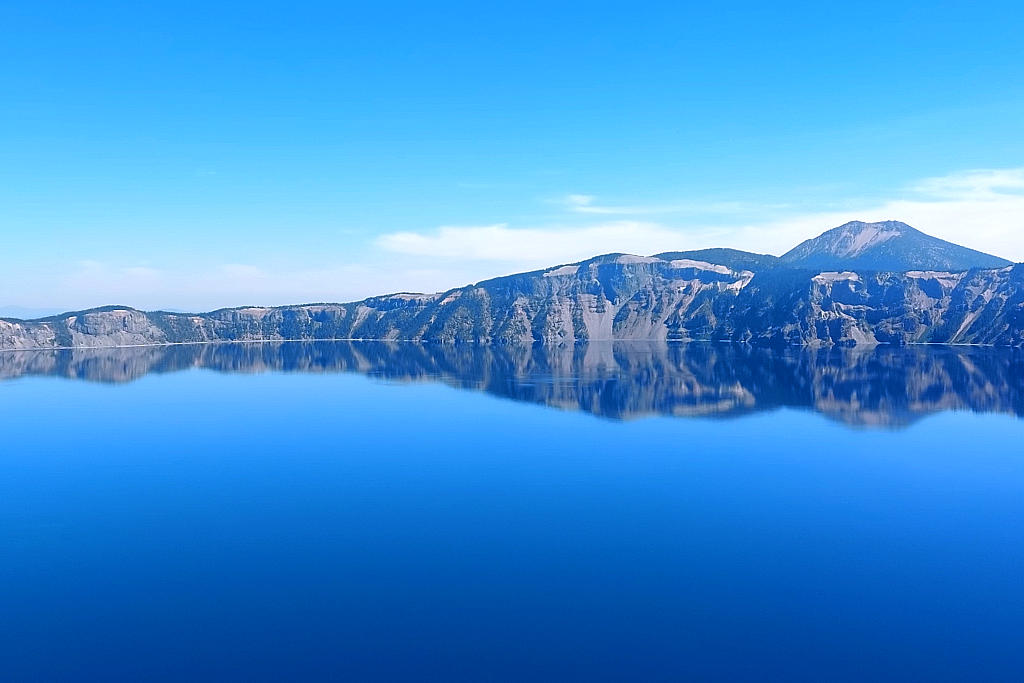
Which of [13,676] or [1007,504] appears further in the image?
[1007,504]

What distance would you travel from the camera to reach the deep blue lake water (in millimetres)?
41750

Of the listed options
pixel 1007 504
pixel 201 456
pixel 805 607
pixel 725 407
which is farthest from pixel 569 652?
pixel 725 407

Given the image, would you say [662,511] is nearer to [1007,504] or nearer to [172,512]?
[1007,504]

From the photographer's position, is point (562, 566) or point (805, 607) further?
point (562, 566)

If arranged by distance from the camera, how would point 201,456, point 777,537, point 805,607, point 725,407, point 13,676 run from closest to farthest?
point 13,676 < point 805,607 < point 777,537 < point 201,456 < point 725,407

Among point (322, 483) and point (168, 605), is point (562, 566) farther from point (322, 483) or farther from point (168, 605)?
point (322, 483)

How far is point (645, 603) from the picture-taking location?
48531 millimetres

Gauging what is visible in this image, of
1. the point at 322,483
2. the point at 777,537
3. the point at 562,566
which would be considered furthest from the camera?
the point at 322,483

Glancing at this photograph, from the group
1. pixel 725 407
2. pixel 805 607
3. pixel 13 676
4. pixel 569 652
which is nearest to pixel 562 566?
pixel 569 652

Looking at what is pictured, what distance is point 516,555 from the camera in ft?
192

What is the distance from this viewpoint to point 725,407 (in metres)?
153

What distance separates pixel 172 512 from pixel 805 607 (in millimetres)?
67477

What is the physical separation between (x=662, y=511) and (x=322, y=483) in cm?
4567

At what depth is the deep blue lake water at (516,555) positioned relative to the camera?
1644 inches
